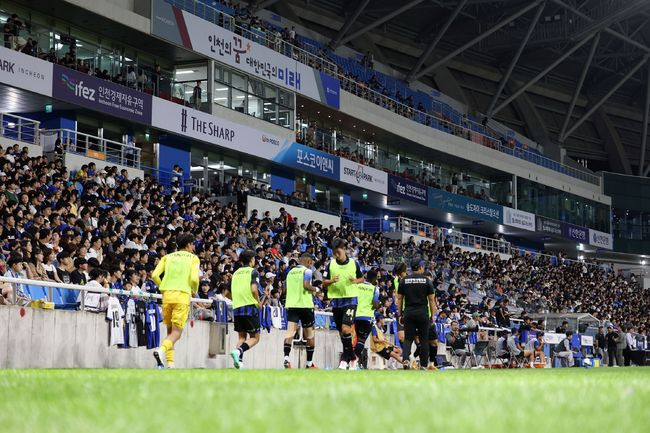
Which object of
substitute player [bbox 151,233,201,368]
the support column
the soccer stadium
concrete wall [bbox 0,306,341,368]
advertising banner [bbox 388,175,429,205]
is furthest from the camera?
advertising banner [bbox 388,175,429,205]

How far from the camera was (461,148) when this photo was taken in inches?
2340

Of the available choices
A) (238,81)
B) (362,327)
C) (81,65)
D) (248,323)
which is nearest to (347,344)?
(362,327)

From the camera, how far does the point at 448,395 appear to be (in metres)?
6.04

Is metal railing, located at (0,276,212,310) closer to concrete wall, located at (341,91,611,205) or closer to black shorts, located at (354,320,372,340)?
black shorts, located at (354,320,372,340)

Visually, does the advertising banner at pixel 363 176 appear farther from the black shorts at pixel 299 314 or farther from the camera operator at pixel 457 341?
the black shorts at pixel 299 314

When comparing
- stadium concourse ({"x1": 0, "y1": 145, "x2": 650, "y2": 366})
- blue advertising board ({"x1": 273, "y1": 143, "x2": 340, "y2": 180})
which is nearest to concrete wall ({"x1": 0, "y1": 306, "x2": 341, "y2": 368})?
stadium concourse ({"x1": 0, "y1": 145, "x2": 650, "y2": 366})

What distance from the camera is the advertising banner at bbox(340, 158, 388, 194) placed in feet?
162

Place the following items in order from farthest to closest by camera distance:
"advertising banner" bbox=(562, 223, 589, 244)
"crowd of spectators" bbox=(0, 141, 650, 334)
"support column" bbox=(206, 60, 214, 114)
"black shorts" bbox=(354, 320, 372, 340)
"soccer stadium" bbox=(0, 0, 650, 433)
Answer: "advertising banner" bbox=(562, 223, 589, 244)
"support column" bbox=(206, 60, 214, 114)
"crowd of spectators" bbox=(0, 141, 650, 334)
"black shorts" bbox=(354, 320, 372, 340)
"soccer stadium" bbox=(0, 0, 650, 433)

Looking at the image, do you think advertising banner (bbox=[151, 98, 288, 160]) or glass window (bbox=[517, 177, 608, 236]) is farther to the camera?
glass window (bbox=[517, 177, 608, 236])

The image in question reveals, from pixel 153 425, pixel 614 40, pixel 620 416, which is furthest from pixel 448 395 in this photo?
pixel 614 40

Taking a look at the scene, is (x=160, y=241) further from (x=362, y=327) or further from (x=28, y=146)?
(x=362, y=327)

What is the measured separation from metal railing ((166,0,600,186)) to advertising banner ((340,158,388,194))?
3836 mm

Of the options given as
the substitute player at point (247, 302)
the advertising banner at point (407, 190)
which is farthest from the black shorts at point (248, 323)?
the advertising banner at point (407, 190)

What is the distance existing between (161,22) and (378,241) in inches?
555
